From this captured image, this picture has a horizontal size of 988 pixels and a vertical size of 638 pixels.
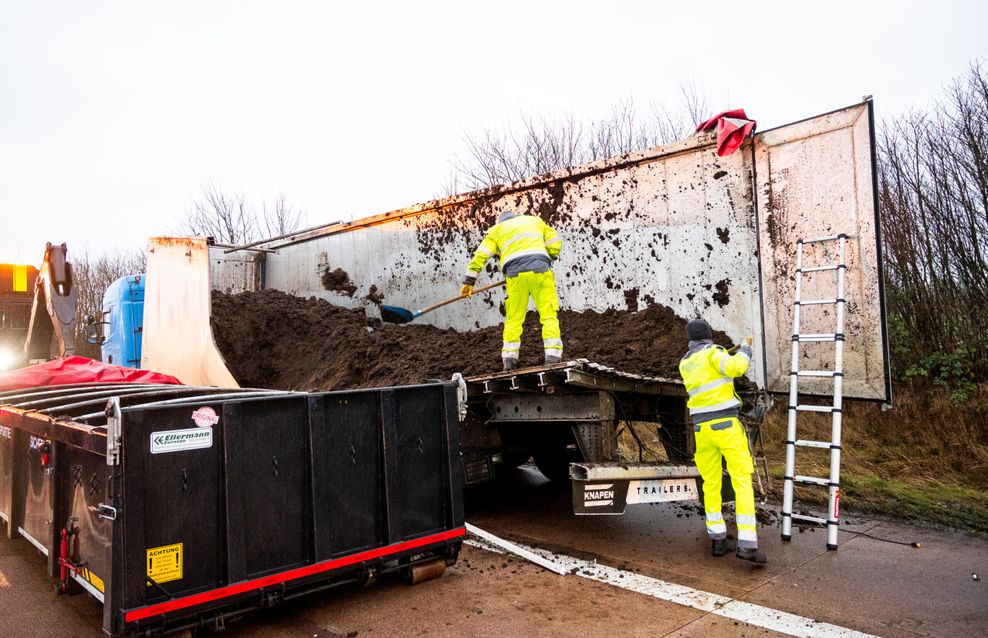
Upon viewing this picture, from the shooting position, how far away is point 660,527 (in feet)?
18.7

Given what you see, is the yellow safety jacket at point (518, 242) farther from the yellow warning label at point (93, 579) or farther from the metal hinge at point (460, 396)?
the yellow warning label at point (93, 579)

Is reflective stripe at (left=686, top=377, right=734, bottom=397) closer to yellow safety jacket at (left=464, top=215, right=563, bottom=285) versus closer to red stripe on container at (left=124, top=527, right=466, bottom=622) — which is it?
yellow safety jacket at (left=464, top=215, right=563, bottom=285)

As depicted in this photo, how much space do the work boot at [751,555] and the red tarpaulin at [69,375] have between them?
184 inches

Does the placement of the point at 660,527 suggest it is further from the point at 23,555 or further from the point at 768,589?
the point at 23,555

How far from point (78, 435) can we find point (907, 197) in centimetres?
1033

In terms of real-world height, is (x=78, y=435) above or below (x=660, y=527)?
above

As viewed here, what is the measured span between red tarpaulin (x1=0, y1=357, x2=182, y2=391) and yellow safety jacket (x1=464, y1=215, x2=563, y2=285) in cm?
291

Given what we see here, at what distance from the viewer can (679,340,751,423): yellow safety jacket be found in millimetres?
4594

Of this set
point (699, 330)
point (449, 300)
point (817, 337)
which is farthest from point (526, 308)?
point (817, 337)

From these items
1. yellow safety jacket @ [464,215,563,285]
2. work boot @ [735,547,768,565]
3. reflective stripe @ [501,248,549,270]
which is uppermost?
yellow safety jacket @ [464,215,563,285]

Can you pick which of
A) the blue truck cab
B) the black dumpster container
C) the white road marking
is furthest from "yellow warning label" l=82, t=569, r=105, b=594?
the blue truck cab

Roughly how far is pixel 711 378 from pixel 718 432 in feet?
1.20

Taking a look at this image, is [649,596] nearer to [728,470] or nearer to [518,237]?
[728,470]

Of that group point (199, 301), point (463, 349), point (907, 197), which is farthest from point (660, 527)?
point (907, 197)
